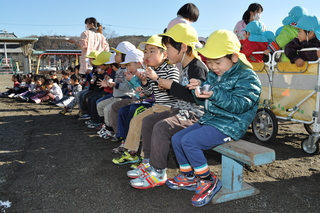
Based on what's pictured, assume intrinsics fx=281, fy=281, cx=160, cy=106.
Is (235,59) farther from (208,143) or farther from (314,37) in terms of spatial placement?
(314,37)

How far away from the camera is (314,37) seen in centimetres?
367

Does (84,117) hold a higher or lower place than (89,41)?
lower

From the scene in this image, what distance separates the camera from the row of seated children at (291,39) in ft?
11.7

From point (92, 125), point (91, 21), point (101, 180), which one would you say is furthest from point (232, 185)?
point (91, 21)

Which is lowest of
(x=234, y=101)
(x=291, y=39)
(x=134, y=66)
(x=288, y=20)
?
(x=234, y=101)

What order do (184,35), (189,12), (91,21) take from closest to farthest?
(184,35)
(189,12)
(91,21)

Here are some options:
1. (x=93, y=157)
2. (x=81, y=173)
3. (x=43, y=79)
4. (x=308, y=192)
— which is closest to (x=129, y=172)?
(x=81, y=173)

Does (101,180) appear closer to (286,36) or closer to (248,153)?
(248,153)

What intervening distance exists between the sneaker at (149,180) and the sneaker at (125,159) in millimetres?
620

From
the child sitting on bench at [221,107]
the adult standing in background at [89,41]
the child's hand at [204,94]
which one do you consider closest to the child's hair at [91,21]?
the adult standing in background at [89,41]

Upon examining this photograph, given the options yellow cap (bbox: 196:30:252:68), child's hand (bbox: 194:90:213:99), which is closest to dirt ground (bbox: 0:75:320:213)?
child's hand (bbox: 194:90:213:99)

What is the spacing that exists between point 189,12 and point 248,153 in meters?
2.85

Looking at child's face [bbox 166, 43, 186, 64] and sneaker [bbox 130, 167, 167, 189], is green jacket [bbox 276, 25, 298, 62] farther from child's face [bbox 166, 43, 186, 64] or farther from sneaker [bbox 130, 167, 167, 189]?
sneaker [bbox 130, 167, 167, 189]

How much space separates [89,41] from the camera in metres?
6.22
